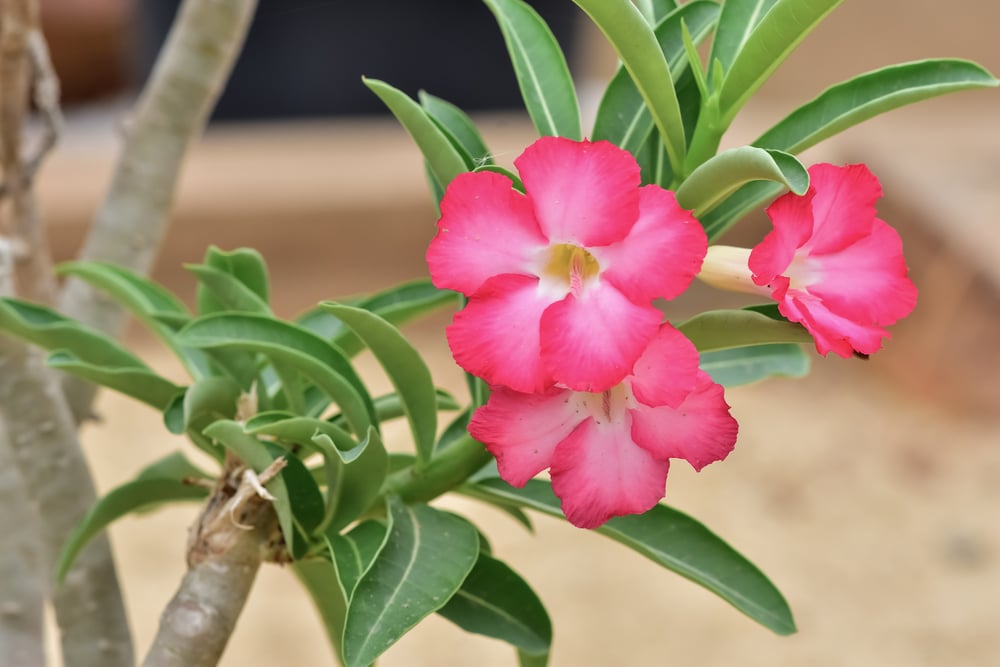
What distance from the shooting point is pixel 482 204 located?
41 cm

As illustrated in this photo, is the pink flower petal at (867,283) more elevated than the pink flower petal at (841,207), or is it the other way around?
the pink flower petal at (841,207)

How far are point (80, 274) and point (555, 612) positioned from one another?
45.5 inches

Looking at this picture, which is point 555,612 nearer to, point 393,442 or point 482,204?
point 393,442

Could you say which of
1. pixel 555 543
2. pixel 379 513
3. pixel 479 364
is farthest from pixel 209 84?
pixel 555 543

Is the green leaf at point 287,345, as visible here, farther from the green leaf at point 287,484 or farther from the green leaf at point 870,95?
the green leaf at point 870,95

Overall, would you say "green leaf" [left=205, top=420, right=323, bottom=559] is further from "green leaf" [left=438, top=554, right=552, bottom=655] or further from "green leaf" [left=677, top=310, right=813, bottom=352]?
"green leaf" [left=677, top=310, right=813, bottom=352]

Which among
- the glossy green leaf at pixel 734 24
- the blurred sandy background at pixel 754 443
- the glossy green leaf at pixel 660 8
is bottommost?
the blurred sandy background at pixel 754 443

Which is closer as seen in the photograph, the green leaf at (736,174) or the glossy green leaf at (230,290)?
the green leaf at (736,174)

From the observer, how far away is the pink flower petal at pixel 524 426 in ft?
1.38

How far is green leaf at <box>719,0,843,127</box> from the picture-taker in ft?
1.52

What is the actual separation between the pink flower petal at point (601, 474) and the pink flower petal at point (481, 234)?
2.6 inches

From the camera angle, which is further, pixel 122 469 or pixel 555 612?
pixel 122 469

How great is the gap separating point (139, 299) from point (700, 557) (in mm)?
349

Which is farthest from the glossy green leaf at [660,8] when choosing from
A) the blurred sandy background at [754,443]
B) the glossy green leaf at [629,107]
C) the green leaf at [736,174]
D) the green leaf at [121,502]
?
the blurred sandy background at [754,443]
